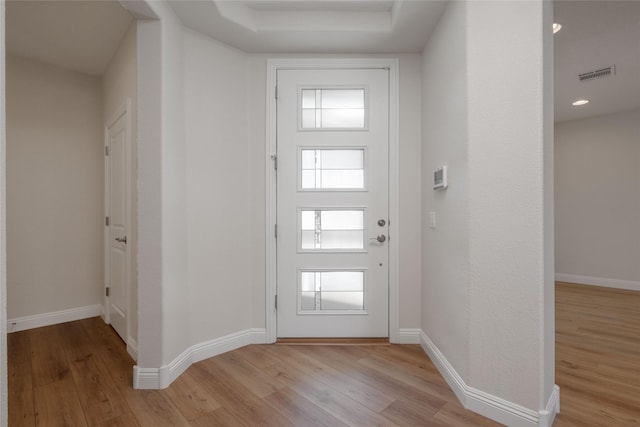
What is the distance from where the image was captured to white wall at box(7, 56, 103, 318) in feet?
9.23

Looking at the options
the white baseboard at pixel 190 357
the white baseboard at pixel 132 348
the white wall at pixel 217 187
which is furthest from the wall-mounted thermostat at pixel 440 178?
the white baseboard at pixel 132 348

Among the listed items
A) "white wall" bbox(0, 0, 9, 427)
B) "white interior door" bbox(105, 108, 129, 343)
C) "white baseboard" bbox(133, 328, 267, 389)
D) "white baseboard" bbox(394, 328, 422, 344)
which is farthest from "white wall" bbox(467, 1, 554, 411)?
"white interior door" bbox(105, 108, 129, 343)

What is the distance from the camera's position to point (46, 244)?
9.68 feet

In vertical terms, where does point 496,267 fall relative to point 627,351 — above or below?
above

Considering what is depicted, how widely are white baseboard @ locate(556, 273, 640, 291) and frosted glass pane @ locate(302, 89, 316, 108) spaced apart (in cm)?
498

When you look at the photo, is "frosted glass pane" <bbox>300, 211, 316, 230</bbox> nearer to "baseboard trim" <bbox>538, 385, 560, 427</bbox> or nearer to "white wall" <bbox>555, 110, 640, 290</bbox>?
"baseboard trim" <bbox>538, 385, 560, 427</bbox>

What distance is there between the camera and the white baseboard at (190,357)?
189cm

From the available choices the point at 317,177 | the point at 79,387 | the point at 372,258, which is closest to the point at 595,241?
the point at 372,258

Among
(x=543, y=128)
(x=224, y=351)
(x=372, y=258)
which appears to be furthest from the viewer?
(x=372, y=258)

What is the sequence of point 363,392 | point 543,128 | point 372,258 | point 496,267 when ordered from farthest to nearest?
point 372,258, point 363,392, point 496,267, point 543,128

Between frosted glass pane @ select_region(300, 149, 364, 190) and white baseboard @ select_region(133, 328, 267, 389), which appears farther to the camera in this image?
frosted glass pane @ select_region(300, 149, 364, 190)

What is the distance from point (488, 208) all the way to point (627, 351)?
2.07 m

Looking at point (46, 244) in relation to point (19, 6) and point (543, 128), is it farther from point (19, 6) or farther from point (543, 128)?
point (543, 128)

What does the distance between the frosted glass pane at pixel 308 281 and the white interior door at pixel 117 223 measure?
1436mm
